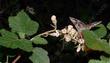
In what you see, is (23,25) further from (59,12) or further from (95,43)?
(59,12)

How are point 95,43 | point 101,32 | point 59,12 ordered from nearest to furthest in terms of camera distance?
point 95,43
point 101,32
point 59,12

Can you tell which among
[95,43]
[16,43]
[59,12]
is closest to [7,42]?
[16,43]

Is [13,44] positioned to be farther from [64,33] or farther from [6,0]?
[6,0]

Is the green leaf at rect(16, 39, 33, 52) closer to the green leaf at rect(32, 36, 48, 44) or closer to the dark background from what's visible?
the green leaf at rect(32, 36, 48, 44)

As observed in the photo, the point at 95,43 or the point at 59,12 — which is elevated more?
the point at 59,12

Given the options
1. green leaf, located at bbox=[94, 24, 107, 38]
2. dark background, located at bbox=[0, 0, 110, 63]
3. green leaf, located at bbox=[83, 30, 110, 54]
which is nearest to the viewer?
green leaf, located at bbox=[83, 30, 110, 54]

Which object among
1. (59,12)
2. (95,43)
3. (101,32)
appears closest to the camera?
(95,43)

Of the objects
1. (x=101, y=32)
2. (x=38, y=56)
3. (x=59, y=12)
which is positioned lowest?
(x=38, y=56)

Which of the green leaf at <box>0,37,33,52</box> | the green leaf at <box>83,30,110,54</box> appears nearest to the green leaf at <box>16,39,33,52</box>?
the green leaf at <box>0,37,33,52</box>
